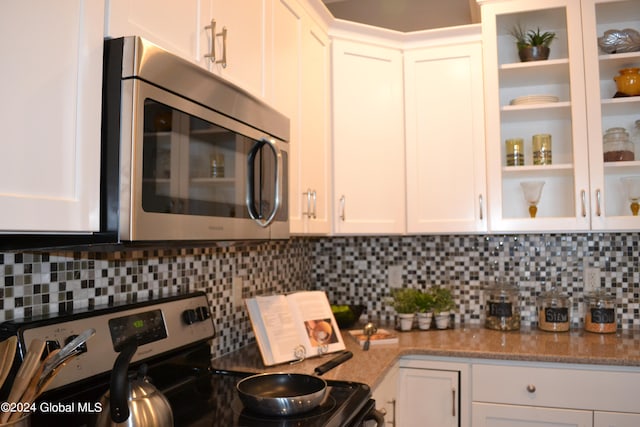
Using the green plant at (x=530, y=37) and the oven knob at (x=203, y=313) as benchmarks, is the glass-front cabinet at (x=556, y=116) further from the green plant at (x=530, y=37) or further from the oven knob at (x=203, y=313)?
the oven knob at (x=203, y=313)

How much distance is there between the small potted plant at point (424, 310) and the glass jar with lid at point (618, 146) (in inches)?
41.6

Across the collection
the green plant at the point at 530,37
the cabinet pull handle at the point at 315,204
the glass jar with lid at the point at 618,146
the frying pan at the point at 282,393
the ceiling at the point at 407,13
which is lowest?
the frying pan at the point at 282,393

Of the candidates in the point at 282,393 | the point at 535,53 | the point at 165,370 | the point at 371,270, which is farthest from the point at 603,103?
the point at 165,370

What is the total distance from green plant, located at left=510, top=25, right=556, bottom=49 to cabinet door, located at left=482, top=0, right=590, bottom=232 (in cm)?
3

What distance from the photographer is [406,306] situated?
2492 mm

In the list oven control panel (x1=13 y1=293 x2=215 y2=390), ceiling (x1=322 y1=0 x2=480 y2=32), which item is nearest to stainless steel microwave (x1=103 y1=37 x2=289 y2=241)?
oven control panel (x1=13 y1=293 x2=215 y2=390)

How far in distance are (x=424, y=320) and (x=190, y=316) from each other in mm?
1333

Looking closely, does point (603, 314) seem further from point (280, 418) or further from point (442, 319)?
point (280, 418)

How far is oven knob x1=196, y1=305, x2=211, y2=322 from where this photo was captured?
1600mm

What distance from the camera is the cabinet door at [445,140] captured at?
2.35 m

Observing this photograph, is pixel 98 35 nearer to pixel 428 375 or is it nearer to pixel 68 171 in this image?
pixel 68 171

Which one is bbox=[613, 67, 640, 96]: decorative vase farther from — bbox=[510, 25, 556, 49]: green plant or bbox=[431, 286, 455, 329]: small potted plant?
bbox=[431, 286, 455, 329]: small potted plant

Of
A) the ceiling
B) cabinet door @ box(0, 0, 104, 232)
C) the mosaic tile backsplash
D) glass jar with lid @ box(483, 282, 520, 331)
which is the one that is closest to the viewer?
cabinet door @ box(0, 0, 104, 232)

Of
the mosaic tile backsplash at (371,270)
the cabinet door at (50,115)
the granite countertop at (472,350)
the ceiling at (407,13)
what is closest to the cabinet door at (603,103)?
the mosaic tile backsplash at (371,270)
